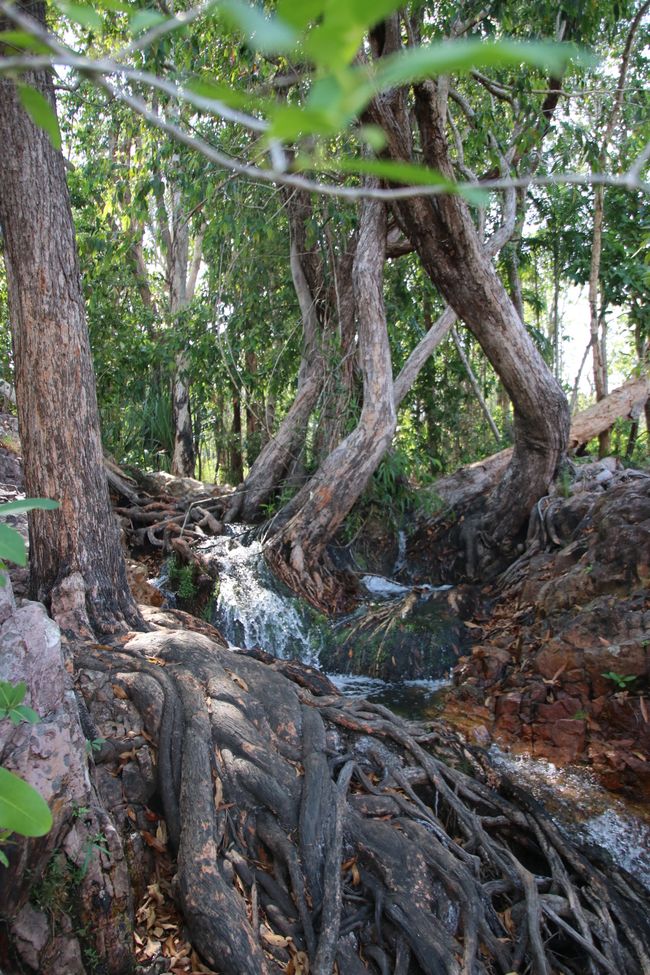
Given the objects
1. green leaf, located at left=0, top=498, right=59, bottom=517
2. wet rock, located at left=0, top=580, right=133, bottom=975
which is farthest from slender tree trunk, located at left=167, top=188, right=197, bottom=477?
green leaf, located at left=0, top=498, right=59, bottom=517

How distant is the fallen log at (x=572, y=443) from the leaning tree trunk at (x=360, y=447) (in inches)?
55.7

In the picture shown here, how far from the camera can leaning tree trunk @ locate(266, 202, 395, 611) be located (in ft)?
24.6

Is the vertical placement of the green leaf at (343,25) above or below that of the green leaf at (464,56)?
above

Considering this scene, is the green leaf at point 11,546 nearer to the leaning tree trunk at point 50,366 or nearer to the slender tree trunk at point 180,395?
the leaning tree trunk at point 50,366

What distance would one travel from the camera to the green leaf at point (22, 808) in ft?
3.07

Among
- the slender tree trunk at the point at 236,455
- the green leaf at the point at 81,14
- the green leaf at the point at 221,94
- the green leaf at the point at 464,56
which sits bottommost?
the green leaf at the point at 464,56

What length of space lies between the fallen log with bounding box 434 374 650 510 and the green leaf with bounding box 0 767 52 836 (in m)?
7.73

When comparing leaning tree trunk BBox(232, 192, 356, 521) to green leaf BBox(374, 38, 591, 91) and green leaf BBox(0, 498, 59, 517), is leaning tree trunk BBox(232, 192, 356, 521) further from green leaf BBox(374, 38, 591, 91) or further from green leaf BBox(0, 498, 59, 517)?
green leaf BBox(374, 38, 591, 91)

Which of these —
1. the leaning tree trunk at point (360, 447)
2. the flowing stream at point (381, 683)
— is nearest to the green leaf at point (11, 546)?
the flowing stream at point (381, 683)

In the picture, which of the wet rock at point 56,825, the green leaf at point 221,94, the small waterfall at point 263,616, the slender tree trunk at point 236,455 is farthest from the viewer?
the slender tree trunk at point 236,455

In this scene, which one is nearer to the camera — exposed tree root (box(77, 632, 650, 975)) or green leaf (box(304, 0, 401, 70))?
green leaf (box(304, 0, 401, 70))

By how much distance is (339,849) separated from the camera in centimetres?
293

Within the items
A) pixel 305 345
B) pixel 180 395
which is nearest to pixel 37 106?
pixel 305 345

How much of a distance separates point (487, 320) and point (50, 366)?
4.28m
